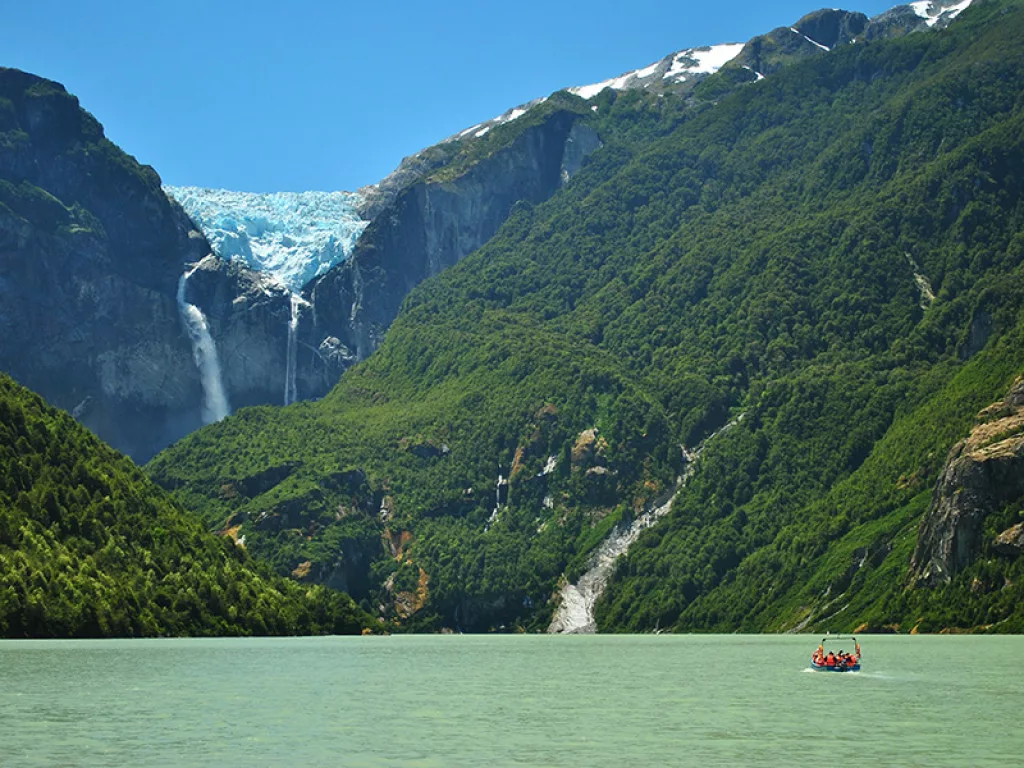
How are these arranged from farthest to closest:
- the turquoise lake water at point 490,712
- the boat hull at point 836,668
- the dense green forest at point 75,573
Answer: the dense green forest at point 75,573
the boat hull at point 836,668
the turquoise lake water at point 490,712

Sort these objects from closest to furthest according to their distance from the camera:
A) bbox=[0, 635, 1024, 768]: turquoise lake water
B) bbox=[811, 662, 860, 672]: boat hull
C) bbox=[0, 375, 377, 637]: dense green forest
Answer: bbox=[0, 635, 1024, 768]: turquoise lake water → bbox=[811, 662, 860, 672]: boat hull → bbox=[0, 375, 377, 637]: dense green forest

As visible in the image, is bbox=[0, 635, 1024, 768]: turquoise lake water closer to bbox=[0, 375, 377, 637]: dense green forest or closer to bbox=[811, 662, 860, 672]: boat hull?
bbox=[811, 662, 860, 672]: boat hull

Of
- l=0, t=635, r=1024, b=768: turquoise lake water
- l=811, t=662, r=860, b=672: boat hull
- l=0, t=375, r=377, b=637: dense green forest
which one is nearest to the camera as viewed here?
l=0, t=635, r=1024, b=768: turquoise lake water

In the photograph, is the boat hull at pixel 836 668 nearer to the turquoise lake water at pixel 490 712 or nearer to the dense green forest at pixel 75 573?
the turquoise lake water at pixel 490 712

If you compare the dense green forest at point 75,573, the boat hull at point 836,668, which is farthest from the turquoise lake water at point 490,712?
the dense green forest at point 75,573

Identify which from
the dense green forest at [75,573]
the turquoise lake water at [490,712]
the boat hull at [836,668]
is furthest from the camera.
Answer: the dense green forest at [75,573]

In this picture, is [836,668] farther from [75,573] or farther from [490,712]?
[75,573]

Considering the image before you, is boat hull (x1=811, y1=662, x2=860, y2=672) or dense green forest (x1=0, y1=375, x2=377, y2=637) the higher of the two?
dense green forest (x1=0, y1=375, x2=377, y2=637)

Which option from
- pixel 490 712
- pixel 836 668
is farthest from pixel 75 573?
pixel 490 712

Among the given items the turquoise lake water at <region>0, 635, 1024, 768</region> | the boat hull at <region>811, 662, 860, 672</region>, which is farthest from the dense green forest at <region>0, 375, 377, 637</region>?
the boat hull at <region>811, 662, 860, 672</region>
